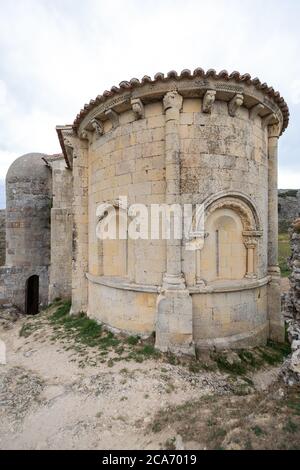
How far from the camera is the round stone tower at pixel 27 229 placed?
38.3 feet

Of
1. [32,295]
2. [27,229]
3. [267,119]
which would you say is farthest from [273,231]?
[32,295]

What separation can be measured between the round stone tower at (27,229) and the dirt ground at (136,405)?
665 cm

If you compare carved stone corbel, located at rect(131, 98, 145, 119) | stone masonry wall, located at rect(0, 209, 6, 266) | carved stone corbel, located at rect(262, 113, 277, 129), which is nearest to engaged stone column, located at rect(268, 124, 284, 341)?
carved stone corbel, located at rect(262, 113, 277, 129)

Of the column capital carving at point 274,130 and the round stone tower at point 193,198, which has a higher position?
the column capital carving at point 274,130

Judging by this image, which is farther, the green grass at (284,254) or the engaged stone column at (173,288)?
the green grass at (284,254)

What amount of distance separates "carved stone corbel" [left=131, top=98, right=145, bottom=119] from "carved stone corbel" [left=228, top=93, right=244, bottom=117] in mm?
2065

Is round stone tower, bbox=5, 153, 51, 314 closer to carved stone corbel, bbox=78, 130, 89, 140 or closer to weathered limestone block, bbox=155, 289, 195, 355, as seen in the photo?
carved stone corbel, bbox=78, 130, 89, 140

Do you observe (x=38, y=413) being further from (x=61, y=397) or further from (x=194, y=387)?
(x=194, y=387)

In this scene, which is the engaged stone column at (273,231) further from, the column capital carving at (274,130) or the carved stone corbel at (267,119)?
the carved stone corbel at (267,119)

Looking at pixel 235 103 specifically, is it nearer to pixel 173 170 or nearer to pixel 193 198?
pixel 173 170

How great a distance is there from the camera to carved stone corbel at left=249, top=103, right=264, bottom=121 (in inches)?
232

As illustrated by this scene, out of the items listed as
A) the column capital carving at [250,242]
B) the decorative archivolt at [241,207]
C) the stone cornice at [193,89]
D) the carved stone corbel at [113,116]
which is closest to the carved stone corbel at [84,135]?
the stone cornice at [193,89]
